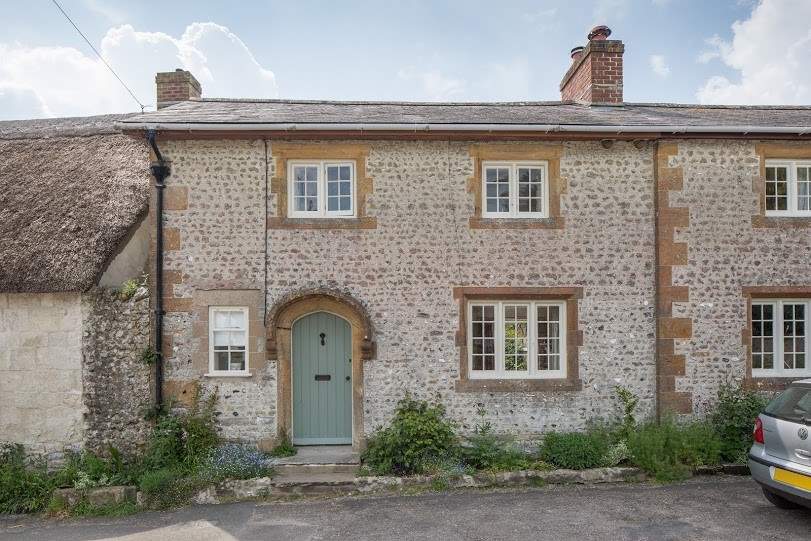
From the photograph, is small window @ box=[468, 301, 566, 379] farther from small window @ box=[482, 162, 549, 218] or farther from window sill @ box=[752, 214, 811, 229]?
window sill @ box=[752, 214, 811, 229]

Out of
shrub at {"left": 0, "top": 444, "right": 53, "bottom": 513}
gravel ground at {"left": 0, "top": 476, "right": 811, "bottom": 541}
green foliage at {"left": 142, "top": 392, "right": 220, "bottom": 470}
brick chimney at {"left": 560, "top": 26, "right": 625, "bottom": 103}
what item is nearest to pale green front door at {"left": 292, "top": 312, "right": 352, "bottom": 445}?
green foliage at {"left": 142, "top": 392, "right": 220, "bottom": 470}

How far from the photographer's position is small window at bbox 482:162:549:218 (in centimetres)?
858

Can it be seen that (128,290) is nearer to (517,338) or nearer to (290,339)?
(290,339)

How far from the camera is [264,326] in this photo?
27.0ft

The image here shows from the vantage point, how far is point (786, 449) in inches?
226

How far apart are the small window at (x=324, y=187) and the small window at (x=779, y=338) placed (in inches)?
278

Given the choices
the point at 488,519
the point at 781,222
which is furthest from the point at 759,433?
the point at 781,222

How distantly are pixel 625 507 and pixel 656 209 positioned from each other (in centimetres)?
468

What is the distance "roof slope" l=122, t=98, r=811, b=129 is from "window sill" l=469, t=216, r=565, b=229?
5.09 ft

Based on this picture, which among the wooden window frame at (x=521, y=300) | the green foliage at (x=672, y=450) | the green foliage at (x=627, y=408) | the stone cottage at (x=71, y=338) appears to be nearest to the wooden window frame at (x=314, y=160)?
the wooden window frame at (x=521, y=300)

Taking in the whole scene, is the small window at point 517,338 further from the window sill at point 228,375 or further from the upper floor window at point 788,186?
the upper floor window at point 788,186

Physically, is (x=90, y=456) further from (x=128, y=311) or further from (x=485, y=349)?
(x=485, y=349)

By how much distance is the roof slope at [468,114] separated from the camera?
831cm

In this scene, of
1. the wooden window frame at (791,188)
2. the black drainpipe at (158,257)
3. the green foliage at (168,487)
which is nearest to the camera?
the green foliage at (168,487)
